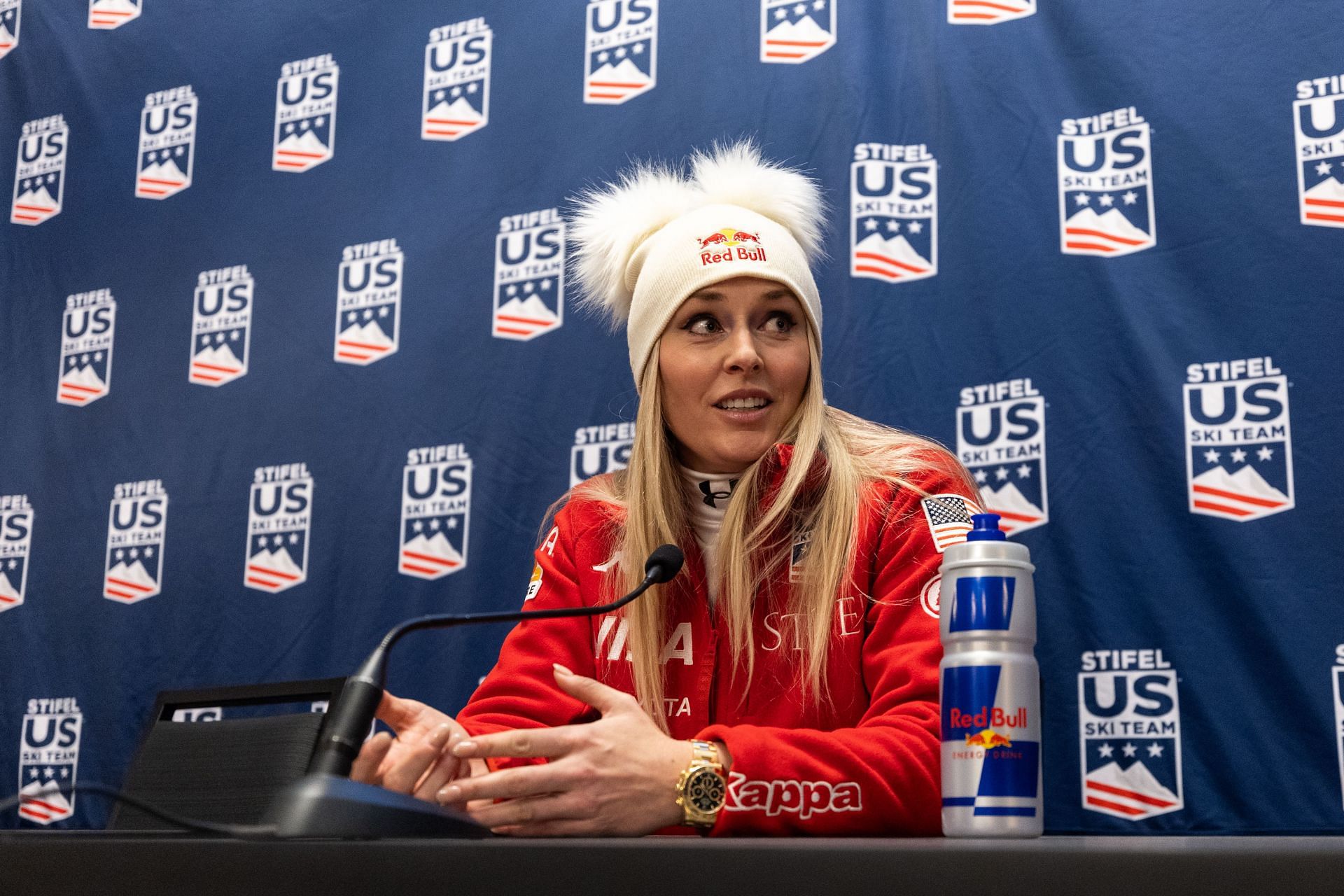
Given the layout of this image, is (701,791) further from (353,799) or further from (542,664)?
(542,664)

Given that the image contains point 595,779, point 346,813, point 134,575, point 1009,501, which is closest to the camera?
point 346,813

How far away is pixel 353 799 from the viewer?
0.61 meters

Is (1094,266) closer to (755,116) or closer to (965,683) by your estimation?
(755,116)

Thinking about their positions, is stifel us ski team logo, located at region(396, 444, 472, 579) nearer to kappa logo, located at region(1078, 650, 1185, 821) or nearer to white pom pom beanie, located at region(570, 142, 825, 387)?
white pom pom beanie, located at region(570, 142, 825, 387)

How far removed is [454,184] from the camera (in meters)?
2.41

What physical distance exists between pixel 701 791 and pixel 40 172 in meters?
2.46

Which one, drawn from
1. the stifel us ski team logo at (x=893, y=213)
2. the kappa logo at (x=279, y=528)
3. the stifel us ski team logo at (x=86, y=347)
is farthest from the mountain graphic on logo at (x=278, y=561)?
the stifel us ski team logo at (x=893, y=213)

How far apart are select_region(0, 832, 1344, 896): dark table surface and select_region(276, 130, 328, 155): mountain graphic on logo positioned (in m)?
2.19

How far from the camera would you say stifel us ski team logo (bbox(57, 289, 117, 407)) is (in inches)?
104

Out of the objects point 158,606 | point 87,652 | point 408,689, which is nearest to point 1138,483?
point 408,689

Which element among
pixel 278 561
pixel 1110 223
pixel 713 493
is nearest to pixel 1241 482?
pixel 1110 223

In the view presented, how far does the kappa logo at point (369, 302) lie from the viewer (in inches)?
95.0

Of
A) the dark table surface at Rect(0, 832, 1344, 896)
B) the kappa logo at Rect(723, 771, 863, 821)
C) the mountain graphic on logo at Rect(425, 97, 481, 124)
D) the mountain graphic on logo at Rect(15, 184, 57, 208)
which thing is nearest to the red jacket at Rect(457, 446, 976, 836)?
the kappa logo at Rect(723, 771, 863, 821)

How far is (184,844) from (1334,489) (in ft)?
5.23
